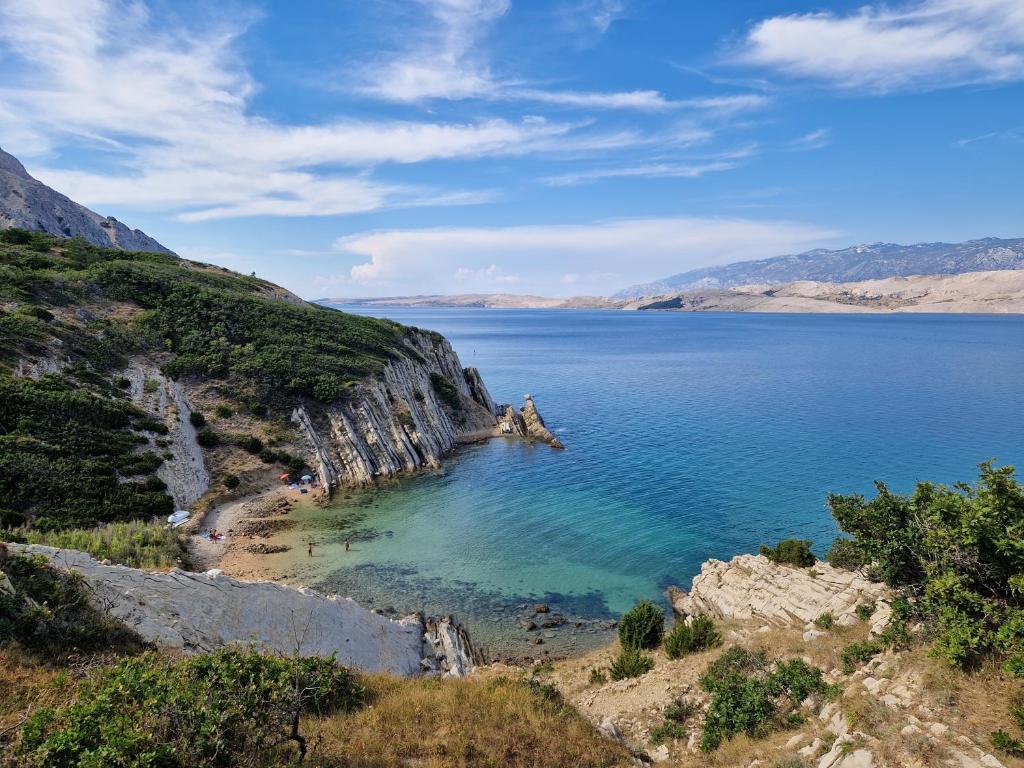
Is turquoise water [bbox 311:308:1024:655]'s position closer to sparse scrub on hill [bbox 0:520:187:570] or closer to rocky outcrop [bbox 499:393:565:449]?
rocky outcrop [bbox 499:393:565:449]

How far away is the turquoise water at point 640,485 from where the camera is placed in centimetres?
3338

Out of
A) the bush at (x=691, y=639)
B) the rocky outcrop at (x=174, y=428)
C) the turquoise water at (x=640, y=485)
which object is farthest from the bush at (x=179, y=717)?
the rocky outcrop at (x=174, y=428)

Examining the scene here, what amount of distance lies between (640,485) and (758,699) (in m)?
32.0

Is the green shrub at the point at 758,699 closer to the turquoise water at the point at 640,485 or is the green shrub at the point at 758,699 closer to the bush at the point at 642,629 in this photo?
the bush at the point at 642,629

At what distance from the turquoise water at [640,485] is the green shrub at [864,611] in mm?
12505

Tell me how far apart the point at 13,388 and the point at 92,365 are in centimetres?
918

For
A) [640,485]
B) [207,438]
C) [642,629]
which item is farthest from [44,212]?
[642,629]

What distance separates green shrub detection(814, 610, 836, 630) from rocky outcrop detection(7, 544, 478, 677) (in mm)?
15219

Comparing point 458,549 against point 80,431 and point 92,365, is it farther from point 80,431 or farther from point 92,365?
point 92,365

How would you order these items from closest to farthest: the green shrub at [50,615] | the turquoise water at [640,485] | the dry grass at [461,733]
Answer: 1. the dry grass at [461,733]
2. the green shrub at [50,615]
3. the turquoise water at [640,485]

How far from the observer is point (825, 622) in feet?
69.9

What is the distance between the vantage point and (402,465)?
55719 mm

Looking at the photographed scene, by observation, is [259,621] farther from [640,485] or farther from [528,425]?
[528,425]

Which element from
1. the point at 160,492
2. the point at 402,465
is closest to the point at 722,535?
the point at 402,465
